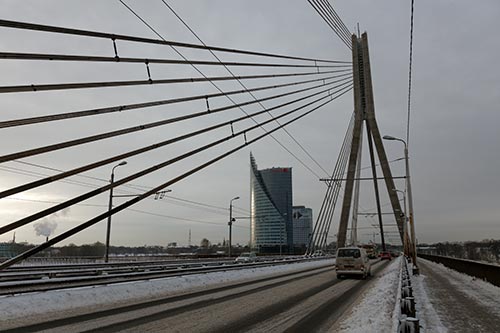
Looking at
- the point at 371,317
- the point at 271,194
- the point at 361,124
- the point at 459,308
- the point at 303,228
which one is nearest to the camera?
the point at 371,317

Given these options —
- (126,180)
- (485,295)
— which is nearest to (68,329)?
(126,180)

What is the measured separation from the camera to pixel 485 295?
1648 cm

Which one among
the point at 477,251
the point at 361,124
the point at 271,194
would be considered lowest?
the point at 477,251

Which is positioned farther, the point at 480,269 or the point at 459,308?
the point at 480,269

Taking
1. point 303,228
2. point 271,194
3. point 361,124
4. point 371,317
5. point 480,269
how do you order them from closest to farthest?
point 371,317, point 480,269, point 361,124, point 271,194, point 303,228

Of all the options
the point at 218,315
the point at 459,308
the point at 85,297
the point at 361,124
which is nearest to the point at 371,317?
the point at 218,315

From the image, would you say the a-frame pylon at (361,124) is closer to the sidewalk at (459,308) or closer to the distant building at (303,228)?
the sidewalk at (459,308)

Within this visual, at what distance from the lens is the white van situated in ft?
80.0

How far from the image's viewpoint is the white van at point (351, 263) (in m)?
24.4

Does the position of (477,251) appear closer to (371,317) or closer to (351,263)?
(351,263)

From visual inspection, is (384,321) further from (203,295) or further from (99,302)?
(99,302)

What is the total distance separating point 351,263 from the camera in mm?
24609

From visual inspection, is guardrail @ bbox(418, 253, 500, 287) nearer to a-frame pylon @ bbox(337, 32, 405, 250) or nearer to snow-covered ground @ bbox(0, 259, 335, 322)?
a-frame pylon @ bbox(337, 32, 405, 250)

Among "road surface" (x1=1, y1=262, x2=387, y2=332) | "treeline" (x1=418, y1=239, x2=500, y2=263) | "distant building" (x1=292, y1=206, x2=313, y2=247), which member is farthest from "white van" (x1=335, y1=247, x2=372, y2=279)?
"distant building" (x1=292, y1=206, x2=313, y2=247)
